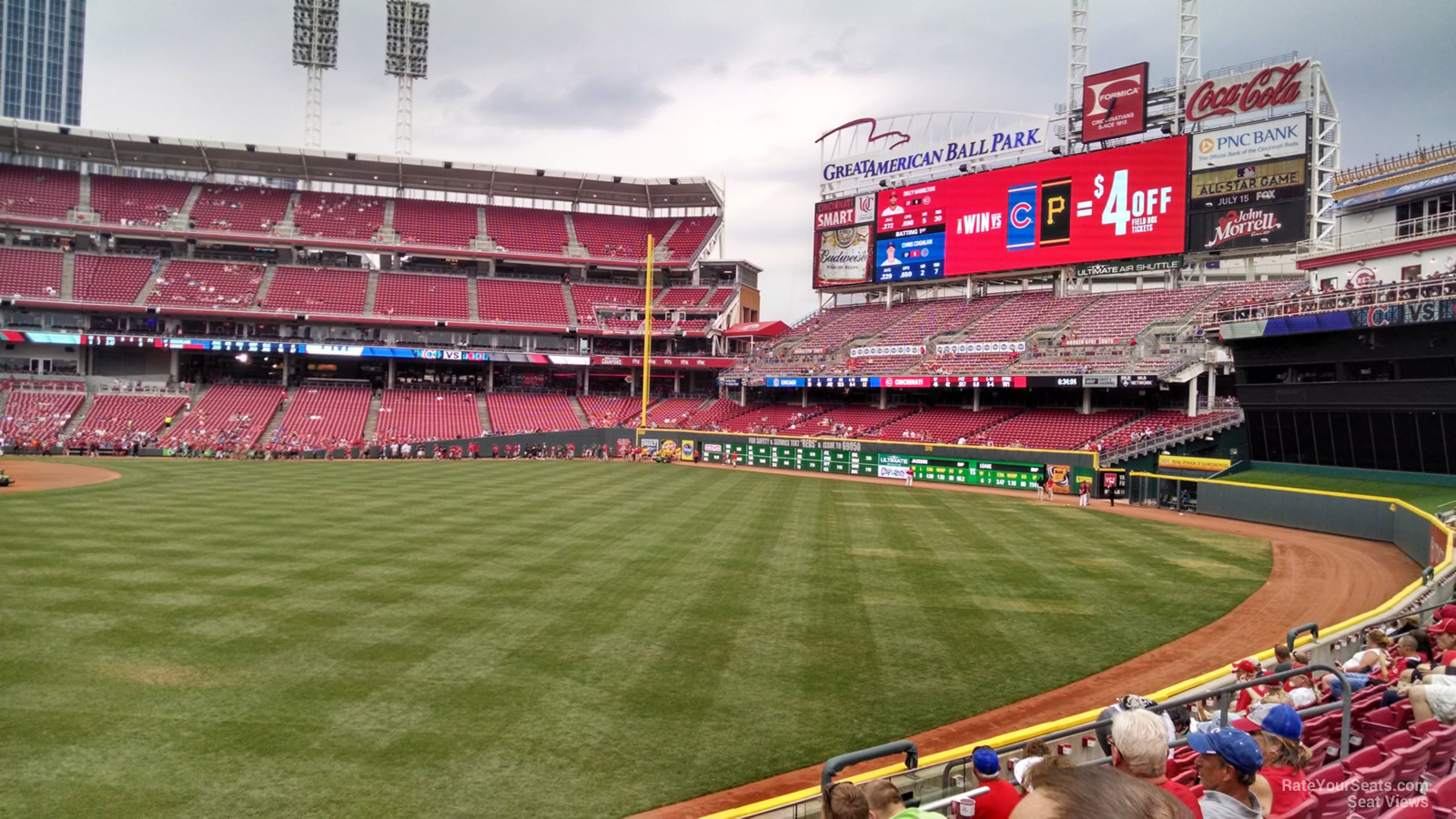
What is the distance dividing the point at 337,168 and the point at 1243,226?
60366 mm

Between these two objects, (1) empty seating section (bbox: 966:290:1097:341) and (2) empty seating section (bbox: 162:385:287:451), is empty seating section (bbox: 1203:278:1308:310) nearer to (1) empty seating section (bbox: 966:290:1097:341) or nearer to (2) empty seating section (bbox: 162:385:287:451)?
(1) empty seating section (bbox: 966:290:1097:341)

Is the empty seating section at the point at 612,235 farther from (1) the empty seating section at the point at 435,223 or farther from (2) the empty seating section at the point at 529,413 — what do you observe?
(2) the empty seating section at the point at 529,413

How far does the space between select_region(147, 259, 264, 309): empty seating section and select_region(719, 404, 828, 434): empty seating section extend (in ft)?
114

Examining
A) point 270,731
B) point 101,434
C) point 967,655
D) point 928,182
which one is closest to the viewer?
point 270,731

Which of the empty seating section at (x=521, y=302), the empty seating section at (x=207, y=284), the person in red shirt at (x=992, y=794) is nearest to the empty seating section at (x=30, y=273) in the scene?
the empty seating section at (x=207, y=284)

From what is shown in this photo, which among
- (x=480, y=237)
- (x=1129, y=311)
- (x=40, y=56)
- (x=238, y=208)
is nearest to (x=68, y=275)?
(x=238, y=208)

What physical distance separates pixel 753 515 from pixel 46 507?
20524 mm

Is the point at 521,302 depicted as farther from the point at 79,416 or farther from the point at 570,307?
the point at 79,416

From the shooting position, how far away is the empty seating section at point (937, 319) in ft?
173

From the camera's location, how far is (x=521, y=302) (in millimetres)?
65188

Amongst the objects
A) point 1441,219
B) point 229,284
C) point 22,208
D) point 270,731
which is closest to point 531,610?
point 270,731

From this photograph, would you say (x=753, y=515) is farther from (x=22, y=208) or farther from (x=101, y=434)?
(x=22, y=208)

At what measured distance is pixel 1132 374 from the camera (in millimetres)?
39031

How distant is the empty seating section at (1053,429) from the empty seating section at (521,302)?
3446 cm
